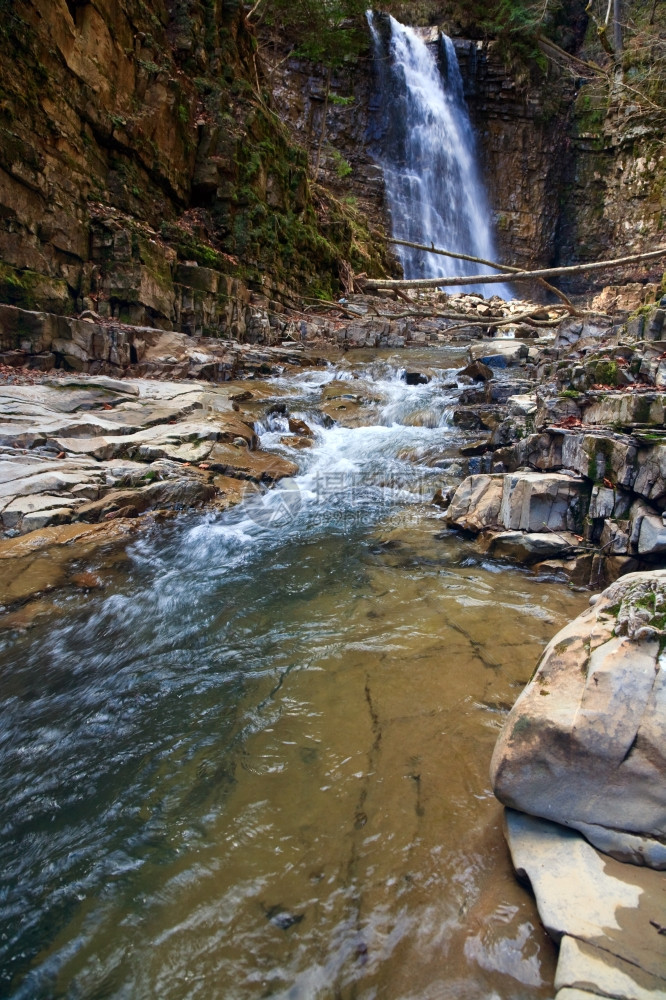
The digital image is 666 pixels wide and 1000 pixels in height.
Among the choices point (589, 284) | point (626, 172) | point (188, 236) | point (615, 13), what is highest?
point (615, 13)

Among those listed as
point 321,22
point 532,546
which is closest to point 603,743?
point 532,546

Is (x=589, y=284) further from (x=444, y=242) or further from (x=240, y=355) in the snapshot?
(x=240, y=355)

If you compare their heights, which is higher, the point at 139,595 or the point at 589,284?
the point at 589,284

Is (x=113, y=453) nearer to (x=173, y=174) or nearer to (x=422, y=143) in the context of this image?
(x=173, y=174)

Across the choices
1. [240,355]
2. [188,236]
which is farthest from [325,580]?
[188,236]

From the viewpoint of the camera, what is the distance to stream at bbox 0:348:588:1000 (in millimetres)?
1672

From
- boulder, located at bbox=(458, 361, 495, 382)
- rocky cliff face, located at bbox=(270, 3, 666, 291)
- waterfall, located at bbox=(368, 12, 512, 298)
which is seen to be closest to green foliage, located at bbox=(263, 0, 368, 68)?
rocky cliff face, located at bbox=(270, 3, 666, 291)

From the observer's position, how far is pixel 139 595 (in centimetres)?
421

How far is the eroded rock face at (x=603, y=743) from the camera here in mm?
1795

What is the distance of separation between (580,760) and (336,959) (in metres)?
1.08

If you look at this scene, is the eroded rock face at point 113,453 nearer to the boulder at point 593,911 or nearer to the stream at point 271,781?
the stream at point 271,781

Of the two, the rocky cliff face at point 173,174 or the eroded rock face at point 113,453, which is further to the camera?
the rocky cliff face at point 173,174

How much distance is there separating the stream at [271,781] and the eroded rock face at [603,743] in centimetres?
32

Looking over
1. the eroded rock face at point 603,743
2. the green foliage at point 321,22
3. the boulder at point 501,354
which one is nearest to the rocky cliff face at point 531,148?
the green foliage at point 321,22
